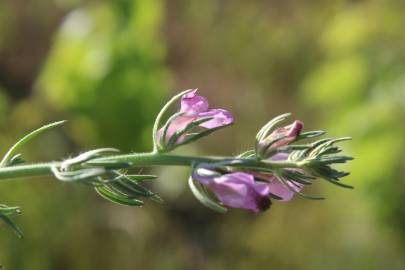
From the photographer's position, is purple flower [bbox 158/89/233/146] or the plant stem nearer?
the plant stem

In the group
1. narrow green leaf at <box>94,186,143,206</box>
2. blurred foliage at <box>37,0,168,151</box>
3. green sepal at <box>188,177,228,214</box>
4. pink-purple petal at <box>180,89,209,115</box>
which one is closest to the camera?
green sepal at <box>188,177,228,214</box>

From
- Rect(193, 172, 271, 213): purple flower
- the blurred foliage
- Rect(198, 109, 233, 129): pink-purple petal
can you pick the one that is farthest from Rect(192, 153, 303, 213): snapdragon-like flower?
the blurred foliage

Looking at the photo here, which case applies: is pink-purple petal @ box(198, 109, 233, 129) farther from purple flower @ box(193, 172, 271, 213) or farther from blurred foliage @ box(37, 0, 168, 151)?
blurred foliage @ box(37, 0, 168, 151)

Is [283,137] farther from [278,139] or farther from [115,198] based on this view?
[115,198]

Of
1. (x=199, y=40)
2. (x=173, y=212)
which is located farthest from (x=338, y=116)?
(x=199, y=40)

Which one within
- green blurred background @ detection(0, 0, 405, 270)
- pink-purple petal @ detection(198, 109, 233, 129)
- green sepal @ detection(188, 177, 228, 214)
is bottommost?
green blurred background @ detection(0, 0, 405, 270)

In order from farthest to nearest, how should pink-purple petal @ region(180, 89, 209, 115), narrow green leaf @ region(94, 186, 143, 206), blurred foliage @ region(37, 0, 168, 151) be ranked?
blurred foliage @ region(37, 0, 168, 151) → pink-purple petal @ region(180, 89, 209, 115) → narrow green leaf @ region(94, 186, 143, 206)

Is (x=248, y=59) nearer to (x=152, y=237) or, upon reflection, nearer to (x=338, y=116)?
(x=152, y=237)

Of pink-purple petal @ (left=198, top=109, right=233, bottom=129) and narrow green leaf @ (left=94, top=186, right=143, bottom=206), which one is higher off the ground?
pink-purple petal @ (left=198, top=109, right=233, bottom=129)
